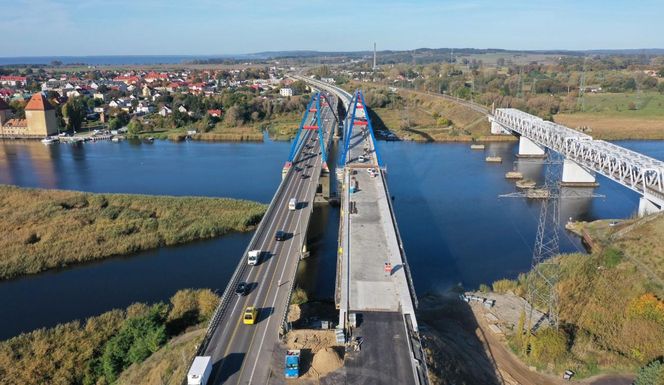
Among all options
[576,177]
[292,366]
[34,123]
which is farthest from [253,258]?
[34,123]

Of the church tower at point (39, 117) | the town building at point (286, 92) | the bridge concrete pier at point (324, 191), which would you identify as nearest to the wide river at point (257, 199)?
the bridge concrete pier at point (324, 191)

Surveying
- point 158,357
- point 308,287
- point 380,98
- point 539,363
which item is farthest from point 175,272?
point 380,98

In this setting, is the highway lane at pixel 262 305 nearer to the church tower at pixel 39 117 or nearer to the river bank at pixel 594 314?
the river bank at pixel 594 314

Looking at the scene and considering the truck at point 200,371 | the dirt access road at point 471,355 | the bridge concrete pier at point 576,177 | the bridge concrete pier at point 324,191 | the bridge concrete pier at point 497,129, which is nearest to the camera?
the truck at point 200,371

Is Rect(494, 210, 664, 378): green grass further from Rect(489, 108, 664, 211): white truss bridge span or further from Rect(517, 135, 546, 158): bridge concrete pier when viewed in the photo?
Rect(517, 135, 546, 158): bridge concrete pier

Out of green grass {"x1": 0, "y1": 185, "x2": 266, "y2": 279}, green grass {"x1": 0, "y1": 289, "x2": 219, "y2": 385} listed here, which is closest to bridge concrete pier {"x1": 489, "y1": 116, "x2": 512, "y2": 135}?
green grass {"x1": 0, "y1": 185, "x2": 266, "y2": 279}

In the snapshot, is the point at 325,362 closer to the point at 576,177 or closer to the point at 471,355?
the point at 471,355

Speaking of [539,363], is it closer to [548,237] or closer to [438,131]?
[548,237]
